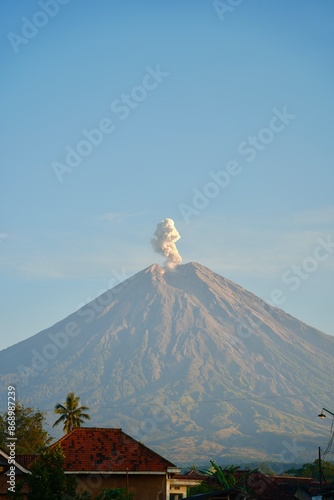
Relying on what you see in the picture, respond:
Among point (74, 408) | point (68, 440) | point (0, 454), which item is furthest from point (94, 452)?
point (74, 408)

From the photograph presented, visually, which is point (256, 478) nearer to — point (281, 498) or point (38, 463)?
point (281, 498)

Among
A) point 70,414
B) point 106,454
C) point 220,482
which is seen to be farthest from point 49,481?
point 70,414

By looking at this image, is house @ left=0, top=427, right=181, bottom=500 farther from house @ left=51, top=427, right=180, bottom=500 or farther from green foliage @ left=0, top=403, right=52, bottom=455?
green foliage @ left=0, top=403, right=52, bottom=455

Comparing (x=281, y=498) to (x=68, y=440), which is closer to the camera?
(x=68, y=440)

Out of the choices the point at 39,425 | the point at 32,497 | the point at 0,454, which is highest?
the point at 39,425

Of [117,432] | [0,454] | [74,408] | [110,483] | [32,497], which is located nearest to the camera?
[32,497]

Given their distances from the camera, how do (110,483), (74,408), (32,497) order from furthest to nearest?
(74,408), (110,483), (32,497)

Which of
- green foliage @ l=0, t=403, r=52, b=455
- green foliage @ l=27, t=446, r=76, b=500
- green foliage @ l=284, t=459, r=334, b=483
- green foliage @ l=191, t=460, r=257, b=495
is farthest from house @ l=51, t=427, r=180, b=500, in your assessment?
green foliage @ l=284, t=459, r=334, b=483
